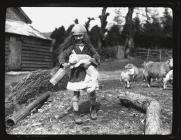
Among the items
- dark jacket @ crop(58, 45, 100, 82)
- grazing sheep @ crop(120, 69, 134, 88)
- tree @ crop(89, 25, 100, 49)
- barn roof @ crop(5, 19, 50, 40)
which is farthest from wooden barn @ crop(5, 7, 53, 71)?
dark jacket @ crop(58, 45, 100, 82)

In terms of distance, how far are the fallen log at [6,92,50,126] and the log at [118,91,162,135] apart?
104 cm

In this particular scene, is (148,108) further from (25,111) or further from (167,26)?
(25,111)

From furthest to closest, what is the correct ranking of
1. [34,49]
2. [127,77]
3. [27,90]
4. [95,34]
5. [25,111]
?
1. [34,49]
2. [127,77]
3. [27,90]
4. [95,34]
5. [25,111]

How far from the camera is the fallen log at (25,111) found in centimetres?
349

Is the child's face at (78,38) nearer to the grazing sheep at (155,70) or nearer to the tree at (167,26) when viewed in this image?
the tree at (167,26)

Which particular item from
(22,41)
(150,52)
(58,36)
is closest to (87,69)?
(150,52)

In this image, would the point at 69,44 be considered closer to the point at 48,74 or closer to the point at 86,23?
the point at 86,23

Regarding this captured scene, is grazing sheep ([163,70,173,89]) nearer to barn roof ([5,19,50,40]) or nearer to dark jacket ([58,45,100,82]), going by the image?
dark jacket ([58,45,100,82])

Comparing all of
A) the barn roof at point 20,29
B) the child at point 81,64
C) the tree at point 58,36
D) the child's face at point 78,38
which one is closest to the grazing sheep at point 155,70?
the tree at point 58,36

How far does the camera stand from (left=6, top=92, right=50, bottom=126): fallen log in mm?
3494

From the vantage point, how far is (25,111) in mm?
3740

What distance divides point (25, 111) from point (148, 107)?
4.62 feet
